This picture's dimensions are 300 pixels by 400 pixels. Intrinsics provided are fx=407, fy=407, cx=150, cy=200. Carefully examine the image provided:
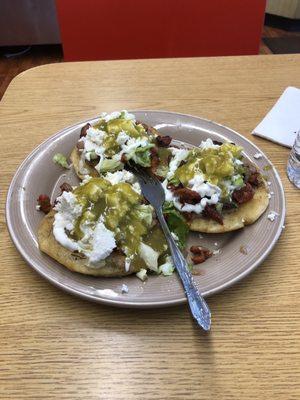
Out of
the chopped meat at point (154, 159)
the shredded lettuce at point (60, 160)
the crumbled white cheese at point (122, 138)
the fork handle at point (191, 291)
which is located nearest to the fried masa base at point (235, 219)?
the fork handle at point (191, 291)

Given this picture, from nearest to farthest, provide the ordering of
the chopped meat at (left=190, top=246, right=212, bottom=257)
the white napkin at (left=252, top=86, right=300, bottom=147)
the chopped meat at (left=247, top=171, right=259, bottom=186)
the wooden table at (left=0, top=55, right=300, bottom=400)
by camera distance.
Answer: the wooden table at (left=0, top=55, right=300, bottom=400) < the chopped meat at (left=190, top=246, right=212, bottom=257) < the chopped meat at (left=247, top=171, right=259, bottom=186) < the white napkin at (left=252, top=86, right=300, bottom=147)

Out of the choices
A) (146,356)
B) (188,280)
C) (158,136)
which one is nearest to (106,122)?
(158,136)

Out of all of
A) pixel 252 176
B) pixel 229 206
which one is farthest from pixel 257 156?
pixel 229 206

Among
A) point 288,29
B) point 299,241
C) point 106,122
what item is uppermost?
point 106,122

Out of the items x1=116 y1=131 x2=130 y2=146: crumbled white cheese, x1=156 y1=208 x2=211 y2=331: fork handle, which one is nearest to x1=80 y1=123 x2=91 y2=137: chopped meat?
x1=116 y1=131 x2=130 y2=146: crumbled white cheese

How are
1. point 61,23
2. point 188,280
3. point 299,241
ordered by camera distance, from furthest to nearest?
point 61,23
point 299,241
point 188,280

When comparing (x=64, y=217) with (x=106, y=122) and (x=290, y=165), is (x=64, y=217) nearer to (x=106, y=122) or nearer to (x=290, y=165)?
(x=106, y=122)

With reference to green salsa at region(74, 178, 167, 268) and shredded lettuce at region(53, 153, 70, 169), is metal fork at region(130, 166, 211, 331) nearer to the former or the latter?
green salsa at region(74, 178, 167, 268)
